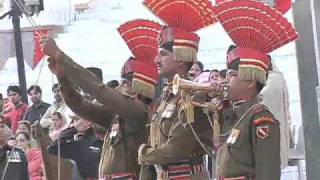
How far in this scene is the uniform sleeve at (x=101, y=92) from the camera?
611 centimetres

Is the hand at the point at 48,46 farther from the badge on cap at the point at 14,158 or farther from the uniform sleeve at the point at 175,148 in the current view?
the badge on cap at the point at 14,158

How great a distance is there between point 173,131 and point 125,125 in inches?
31.5

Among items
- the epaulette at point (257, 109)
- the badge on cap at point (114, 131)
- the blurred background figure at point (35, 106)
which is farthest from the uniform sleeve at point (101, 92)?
the blurred background figure at point (35, 106)

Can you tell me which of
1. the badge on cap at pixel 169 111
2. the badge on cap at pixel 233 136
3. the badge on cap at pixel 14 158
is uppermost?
the badge on cap at pixel 169 111

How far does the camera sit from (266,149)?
5070 millimetres

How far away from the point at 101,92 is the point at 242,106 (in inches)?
49.2

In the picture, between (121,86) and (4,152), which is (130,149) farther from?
(4,152)

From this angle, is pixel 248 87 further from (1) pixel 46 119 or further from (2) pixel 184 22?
(1) pixel 46 119

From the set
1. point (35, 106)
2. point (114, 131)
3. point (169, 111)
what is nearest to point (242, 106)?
point (169, 111)

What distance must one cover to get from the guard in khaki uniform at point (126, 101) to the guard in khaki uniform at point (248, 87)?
1.00 metres

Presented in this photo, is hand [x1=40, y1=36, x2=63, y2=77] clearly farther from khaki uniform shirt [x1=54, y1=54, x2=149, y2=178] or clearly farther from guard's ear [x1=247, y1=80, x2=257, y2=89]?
guard's ear [x1=247, y1=80, x2=257, y2=89]

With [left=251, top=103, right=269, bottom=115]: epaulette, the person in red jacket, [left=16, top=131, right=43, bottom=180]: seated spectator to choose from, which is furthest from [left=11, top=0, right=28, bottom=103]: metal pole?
→ [left=251, top=103, right=269, bottom=115]: epaulette

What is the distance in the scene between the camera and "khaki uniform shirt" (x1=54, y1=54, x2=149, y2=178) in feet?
20.6

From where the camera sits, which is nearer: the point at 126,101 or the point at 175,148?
the point at 175,148
